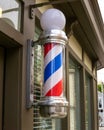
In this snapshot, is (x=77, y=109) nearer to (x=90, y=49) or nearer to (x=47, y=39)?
(x=90, y=49)

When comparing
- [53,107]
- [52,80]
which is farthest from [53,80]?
[53,107]

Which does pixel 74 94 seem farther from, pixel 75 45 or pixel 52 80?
pixel 52 80

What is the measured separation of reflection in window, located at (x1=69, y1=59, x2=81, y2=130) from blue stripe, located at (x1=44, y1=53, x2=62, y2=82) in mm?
3033

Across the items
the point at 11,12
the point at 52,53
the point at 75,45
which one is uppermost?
the point at 75,45

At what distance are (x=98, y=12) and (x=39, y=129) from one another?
2196 millimetres

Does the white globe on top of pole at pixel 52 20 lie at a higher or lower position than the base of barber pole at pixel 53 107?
higher

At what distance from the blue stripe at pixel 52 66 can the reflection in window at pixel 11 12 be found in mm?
562

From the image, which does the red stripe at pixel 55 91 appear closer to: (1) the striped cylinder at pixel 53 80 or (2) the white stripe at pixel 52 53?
(1) the striped cylinder at pixel 53 80

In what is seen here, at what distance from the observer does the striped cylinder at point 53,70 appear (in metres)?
2.39

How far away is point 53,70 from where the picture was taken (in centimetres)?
241

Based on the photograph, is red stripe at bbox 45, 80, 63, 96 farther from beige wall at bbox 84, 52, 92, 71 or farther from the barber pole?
beige wall at bbox 84, 52, 92, 71

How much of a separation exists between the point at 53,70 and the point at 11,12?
28.9 inches

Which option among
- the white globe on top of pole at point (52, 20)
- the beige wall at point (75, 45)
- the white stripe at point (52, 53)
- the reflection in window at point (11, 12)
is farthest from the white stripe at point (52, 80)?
the beige wall at point (75, 45)

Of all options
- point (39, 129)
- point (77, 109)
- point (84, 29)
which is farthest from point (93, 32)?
point (39, 129)
